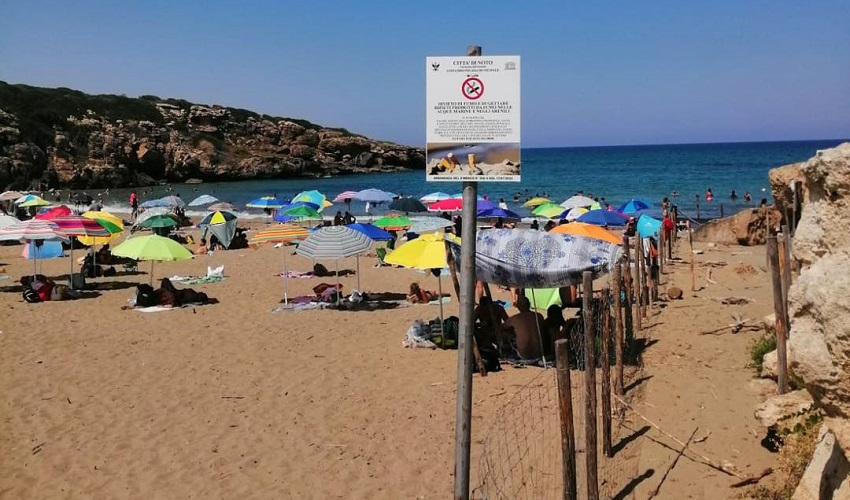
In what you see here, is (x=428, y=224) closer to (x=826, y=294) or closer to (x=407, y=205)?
(x=407, y=205)

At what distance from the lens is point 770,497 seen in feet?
16.4

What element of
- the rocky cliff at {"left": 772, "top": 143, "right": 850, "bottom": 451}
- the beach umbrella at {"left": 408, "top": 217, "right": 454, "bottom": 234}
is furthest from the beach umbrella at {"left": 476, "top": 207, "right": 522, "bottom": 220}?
the rocky cliff at {"left": 772, "top": 143, "right": 850, "bottom": 451}

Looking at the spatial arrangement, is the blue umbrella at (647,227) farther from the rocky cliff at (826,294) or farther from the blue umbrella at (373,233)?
the rocky cliff at (826,294)

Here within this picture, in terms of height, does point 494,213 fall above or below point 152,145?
below

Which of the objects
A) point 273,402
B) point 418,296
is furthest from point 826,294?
point 418,296

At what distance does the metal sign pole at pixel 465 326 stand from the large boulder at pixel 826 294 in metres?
1.56

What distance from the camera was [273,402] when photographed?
8.12 metres

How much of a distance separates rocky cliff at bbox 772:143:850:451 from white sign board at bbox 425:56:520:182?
4.56ft

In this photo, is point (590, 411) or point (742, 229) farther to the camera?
point (742, 229)

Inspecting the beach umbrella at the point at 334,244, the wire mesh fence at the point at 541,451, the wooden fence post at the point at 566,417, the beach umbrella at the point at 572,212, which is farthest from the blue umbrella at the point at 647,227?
the wooden fence post at the point at 566,417

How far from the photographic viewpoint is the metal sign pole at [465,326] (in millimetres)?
3734

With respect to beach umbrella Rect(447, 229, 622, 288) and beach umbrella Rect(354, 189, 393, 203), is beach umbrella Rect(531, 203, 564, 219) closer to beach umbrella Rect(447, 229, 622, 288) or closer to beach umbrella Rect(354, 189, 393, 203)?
beach umbrella Rect(354, 189, 393, 203)

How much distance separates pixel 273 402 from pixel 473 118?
5.61 m

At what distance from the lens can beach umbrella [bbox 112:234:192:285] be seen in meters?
13.0
